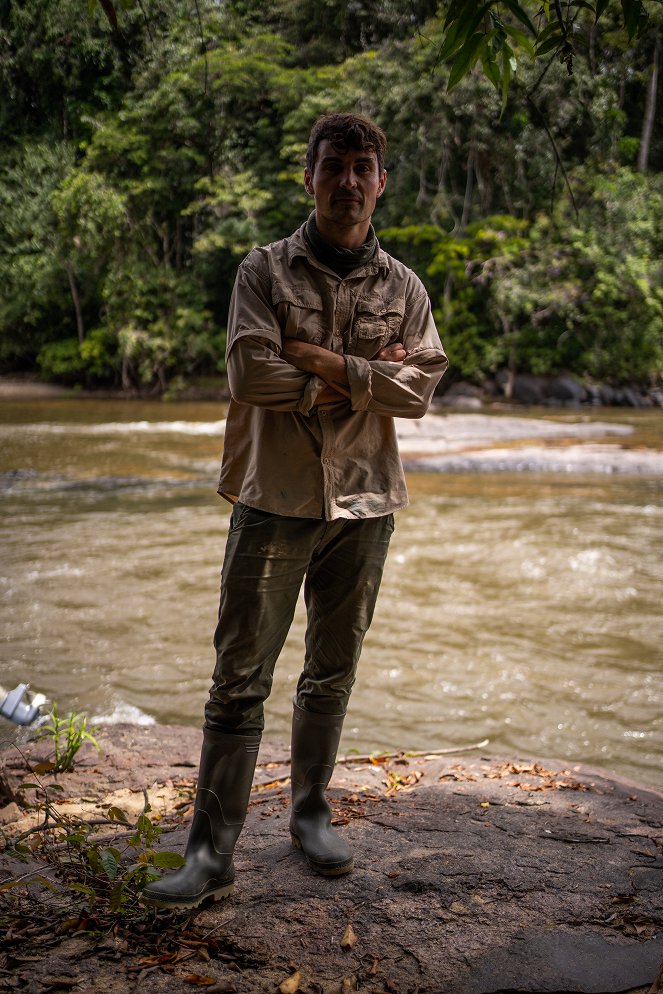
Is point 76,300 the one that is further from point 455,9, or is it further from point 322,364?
point 455,9

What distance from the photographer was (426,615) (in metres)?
5.60

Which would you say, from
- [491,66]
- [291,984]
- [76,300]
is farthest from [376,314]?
[76,300]

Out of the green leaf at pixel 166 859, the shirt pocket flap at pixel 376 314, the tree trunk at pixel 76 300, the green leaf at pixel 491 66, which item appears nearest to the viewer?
the green leaf at pixel 491 66

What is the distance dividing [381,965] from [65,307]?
2743cm

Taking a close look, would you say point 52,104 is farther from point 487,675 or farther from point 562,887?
point 562,887

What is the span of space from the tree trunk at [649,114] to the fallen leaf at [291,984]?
968 inches

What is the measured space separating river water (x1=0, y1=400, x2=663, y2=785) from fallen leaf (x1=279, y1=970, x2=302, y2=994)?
2.20 m

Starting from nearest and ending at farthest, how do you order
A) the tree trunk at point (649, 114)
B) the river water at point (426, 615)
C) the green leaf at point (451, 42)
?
1. the green leaf at point (451, 42)
2. the river water at point (426, 615)
3. the tree trunk at point (649, 114)

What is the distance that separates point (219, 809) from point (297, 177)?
2107cm

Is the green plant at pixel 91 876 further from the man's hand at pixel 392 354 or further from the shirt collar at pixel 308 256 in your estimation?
the shirt collar at pixel 308 256

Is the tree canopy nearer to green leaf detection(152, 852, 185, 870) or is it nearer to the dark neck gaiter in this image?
the dark neck gaiter

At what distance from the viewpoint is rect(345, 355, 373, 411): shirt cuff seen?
206 cm

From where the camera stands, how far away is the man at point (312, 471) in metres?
2.02

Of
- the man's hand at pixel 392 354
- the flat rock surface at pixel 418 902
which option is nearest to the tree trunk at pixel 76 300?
the flat rock surface at pixel 418 902
